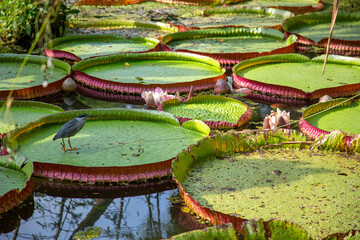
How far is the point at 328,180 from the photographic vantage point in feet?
9.66

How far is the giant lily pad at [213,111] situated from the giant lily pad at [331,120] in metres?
0.53

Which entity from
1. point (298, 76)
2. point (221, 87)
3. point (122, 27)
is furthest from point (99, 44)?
point (298, 76)

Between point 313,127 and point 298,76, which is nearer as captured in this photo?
point 313,127

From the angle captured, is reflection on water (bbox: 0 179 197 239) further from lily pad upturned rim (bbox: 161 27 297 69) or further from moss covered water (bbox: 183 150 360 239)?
lily pad upturned rim (bbox: 161 27 297 69)

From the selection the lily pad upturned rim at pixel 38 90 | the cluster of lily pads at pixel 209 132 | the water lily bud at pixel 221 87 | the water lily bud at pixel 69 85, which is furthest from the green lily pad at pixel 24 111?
the water lily bud at pixel 221 87

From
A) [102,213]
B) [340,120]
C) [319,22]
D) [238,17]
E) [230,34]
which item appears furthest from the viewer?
[238,17]

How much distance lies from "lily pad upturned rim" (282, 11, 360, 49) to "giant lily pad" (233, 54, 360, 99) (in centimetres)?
119

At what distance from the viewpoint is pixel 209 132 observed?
3.61 m

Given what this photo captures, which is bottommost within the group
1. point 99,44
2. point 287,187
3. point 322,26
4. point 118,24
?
point 287,187

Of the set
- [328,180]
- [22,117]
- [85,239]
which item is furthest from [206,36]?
[85,239]

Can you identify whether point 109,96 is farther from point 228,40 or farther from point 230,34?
point 230,34

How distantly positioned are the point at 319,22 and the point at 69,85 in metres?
5.07

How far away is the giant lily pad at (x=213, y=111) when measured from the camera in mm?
4000

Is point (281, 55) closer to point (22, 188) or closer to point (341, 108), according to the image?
point (341, 108)
